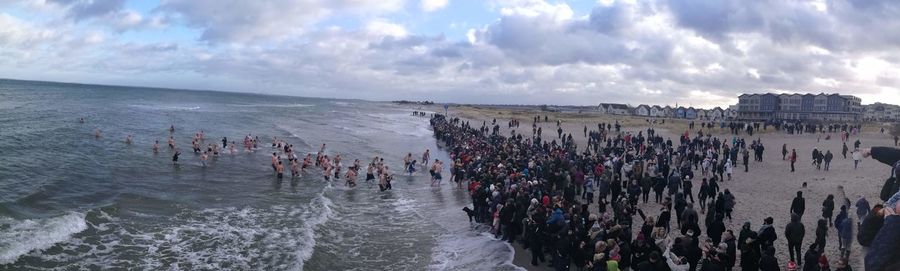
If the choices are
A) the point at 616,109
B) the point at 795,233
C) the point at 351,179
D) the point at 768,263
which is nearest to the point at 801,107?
the point at 616,109

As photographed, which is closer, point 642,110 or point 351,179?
point 351,179

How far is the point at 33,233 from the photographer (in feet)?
48.8

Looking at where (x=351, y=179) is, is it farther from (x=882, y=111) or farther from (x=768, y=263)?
(x=882, y=111)

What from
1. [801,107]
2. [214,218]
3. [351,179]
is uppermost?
[801,107]

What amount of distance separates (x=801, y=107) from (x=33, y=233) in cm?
12567

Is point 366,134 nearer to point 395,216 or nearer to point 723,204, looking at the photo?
point 395,216

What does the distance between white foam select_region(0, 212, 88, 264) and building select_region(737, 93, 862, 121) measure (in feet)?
352

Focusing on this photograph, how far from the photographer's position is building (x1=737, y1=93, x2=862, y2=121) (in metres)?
105

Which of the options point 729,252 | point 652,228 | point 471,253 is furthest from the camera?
point 471,253

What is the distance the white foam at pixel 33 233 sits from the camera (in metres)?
13.3

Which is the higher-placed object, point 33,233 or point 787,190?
point 787,190

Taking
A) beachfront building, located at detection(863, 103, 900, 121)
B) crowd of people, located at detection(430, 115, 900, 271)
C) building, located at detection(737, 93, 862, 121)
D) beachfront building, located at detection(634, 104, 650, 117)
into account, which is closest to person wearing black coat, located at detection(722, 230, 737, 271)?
crowd of people, located at detection(430, 115, 900, 271)

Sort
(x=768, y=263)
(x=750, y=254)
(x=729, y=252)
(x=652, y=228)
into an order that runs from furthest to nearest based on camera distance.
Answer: (x=652, y=228) → (x=729, y=252) → (x=750, y=254) → (x=768, y=263)

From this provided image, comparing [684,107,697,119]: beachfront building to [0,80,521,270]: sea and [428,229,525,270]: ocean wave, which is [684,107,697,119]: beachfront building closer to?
[0,80,521,270]: sea
